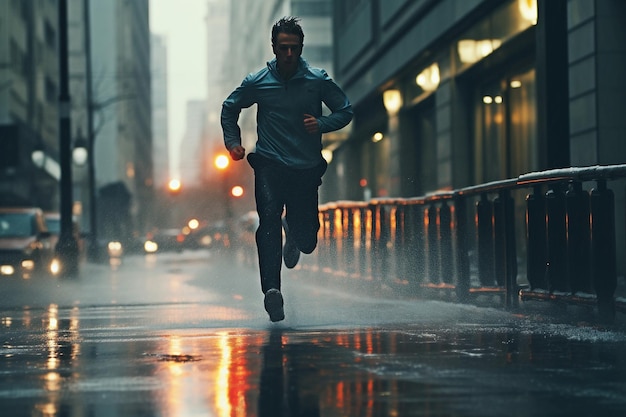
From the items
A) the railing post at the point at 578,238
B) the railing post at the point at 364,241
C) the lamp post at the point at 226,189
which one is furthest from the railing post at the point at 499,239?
the lamp post at the point at 226,189

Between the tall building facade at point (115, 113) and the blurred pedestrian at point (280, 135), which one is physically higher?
the tall building facade at point (115, 113)

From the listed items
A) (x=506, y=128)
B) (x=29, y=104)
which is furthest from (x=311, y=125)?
(x=29, y=104)

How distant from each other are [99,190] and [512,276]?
8706cm

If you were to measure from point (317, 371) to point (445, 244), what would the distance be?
580cm

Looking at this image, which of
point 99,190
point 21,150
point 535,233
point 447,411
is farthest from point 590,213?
point 99,190

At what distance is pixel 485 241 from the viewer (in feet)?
33.6

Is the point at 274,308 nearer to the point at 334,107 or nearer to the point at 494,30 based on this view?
the point at 334,107

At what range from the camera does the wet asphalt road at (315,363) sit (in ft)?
14.8

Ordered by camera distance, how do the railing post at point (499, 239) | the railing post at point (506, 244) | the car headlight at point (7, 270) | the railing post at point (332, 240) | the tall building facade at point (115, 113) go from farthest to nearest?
the tall building facade at point (115, 113)
the car headlight at point (7, 270)
the railing post at point (332, 240)
the railing post at point (499, 239)
the railing post at point (506, 244)

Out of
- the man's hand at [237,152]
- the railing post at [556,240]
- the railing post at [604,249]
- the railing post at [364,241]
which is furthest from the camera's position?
the railing post at [364,241]

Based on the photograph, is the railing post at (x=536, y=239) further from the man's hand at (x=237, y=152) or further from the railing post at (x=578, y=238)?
the man's hand at (x=237, y=152)

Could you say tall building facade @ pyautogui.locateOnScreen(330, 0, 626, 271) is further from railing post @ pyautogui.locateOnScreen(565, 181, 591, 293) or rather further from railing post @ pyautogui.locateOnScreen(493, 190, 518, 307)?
railing post @ pyautogui.locateOnScreen(493, 190, 518, 307)

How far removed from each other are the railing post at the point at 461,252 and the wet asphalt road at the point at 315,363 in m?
0.78

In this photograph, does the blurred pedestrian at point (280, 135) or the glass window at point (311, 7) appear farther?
the glass window at point (311, 7)
